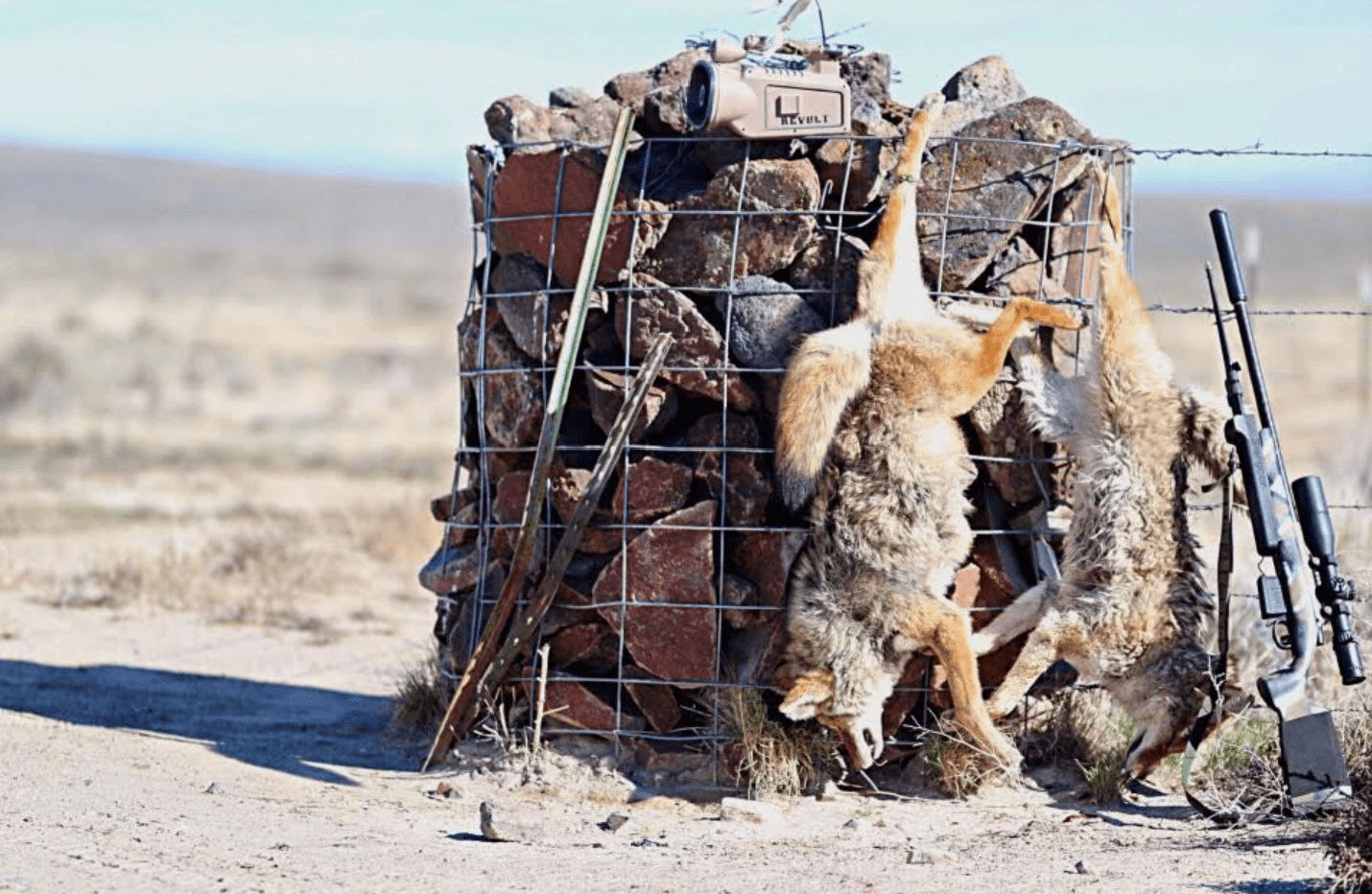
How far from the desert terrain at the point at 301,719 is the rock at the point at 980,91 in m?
1.87

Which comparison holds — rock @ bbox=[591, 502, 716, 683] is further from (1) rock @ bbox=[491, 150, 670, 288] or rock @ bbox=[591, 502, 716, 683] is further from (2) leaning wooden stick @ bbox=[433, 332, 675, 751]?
(1) rock @ bbox=[491, 150, 670, 288]

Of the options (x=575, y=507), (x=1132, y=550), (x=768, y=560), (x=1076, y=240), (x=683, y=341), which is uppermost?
(x=1076, y=240)

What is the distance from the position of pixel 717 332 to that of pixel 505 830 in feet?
8.10

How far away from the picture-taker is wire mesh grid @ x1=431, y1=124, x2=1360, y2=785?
8.27 m

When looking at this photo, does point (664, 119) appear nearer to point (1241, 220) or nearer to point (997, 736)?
point (997, 736)

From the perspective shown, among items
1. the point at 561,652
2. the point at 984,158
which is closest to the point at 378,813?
the point at 561,652

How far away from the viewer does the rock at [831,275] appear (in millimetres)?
8250

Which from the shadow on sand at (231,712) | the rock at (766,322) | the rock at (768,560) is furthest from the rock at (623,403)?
the shadow on sand at (231,712)

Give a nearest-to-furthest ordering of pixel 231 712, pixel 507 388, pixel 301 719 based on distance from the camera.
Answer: pixel 507 388 → pixel 301 719 → pixel 231 712

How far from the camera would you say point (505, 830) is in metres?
7.52

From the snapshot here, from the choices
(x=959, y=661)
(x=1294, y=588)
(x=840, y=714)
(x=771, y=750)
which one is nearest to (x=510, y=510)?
(x=771, y=750)

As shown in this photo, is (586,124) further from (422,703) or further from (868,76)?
(422,703)

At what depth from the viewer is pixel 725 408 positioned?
8.22 meters

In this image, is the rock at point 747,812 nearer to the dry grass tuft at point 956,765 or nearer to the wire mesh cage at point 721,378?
the wire mesh cage at point 721,378
